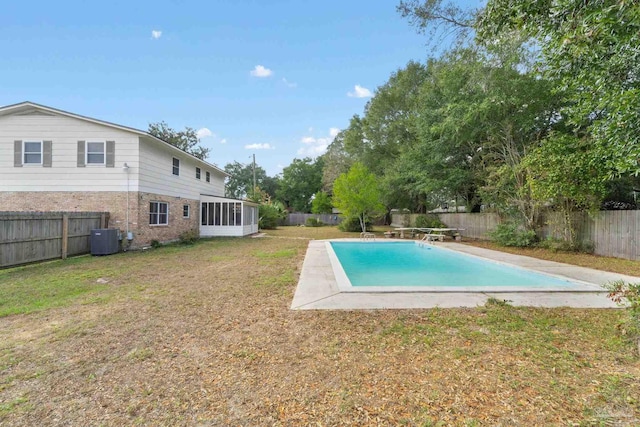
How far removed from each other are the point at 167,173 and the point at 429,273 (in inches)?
500

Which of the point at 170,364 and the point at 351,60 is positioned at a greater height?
the point at 351,60

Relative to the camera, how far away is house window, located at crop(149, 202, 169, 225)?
12.7 meters

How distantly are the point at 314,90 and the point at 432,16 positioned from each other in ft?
41.6

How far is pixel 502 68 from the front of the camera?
1092 centimetres

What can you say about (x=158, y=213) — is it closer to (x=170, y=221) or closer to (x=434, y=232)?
(x=170, y=221)

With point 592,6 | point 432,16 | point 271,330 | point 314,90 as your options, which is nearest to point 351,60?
point 314,90

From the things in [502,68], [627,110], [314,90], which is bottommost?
[627,110]

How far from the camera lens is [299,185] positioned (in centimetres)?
4119

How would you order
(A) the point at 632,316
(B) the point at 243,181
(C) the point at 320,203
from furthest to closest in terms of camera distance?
(B) the point at 243,181 → (C) the point at 320,203 → (A) the point at 632,316

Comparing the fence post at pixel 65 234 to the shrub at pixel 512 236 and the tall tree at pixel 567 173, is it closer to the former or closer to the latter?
the tall tree at pixel 567 173

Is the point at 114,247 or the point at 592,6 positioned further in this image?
the point at 114,247

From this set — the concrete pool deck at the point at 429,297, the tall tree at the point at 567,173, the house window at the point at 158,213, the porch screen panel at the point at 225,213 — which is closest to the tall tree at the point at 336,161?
the porch screen panel at the point at 225,213

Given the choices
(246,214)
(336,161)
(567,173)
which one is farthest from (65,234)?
(336,161)

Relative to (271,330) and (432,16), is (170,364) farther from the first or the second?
(432,16)
